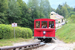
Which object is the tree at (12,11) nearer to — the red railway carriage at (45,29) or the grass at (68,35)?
the grass at (68,35)

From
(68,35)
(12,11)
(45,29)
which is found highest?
(12,11)

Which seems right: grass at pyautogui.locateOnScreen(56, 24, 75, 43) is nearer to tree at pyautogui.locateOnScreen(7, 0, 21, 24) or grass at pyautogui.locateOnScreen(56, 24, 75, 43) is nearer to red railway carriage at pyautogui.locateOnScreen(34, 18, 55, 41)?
red railway carriage at pyautogui.locateOnScreen(34, 18, 55, 41)

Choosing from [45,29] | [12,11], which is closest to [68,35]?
[45,29]

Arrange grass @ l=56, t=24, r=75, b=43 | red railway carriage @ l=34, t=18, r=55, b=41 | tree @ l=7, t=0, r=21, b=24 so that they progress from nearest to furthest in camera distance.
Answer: red railway carriage @ l=34, t=18, r=55, b=41
grass @ l=56, t=24, r=75, b=43
tree @ l=7, t=0, r=21, b=24

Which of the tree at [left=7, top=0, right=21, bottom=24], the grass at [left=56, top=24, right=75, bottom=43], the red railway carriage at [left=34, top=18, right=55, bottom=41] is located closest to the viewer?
the red railway carriage at [left=34, top=18, right=55, bottom=41]

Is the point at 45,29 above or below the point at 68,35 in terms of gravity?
above

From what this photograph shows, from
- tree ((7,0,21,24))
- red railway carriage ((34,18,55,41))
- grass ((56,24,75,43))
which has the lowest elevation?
grass ((56,24,75,43))

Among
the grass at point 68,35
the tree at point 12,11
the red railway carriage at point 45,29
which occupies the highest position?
the tree at point 12,11

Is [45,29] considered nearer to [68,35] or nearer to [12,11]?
[68,35]

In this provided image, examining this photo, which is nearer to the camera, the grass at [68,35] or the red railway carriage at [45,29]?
the red railway carriage at [45,29]

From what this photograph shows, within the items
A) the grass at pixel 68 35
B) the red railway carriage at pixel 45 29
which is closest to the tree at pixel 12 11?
the grass at pixel 68 35

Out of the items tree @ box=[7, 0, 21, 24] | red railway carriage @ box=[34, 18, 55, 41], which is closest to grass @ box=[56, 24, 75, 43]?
red railway carriage @ box=[34, 18, 55, 41]

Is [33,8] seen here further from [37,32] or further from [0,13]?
[37,32]

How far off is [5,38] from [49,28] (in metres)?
5.57
